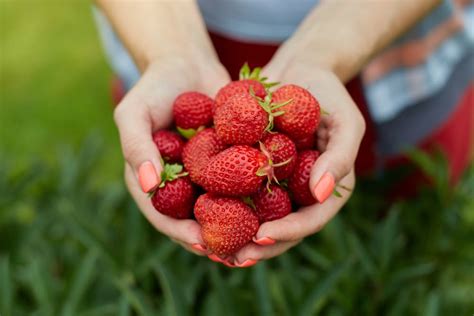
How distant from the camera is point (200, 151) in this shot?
108 cm

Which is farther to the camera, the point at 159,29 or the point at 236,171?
the point at 159,29

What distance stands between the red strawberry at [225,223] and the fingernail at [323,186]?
0.12 meters

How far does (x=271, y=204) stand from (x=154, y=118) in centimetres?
29

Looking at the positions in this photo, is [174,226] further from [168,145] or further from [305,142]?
[305,142]

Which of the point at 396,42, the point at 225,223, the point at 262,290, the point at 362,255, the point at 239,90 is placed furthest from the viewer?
the point at 396,42

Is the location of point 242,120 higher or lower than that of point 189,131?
higher

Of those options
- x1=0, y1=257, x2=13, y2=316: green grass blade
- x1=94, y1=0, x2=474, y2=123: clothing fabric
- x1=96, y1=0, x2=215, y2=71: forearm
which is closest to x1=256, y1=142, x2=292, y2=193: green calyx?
x1=96, y1=0, x2=215, y2=71: forearm

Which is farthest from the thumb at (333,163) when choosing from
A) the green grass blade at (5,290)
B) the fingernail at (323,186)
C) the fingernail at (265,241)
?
the green grass blade at (5,290)

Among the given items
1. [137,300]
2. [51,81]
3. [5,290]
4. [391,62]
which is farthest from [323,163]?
[51,81]

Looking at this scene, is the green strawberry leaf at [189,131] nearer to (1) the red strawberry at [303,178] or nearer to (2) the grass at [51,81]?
(1) the red strawberry at [303,178]

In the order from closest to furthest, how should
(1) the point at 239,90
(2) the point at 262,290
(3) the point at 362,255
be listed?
(1) the point at 239,90 < (2) the point at 262,290 < (3) the point at 362,255

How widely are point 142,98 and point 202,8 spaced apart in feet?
1.44

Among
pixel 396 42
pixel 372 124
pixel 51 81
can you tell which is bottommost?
pixel 51 81

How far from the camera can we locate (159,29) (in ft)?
4.29
